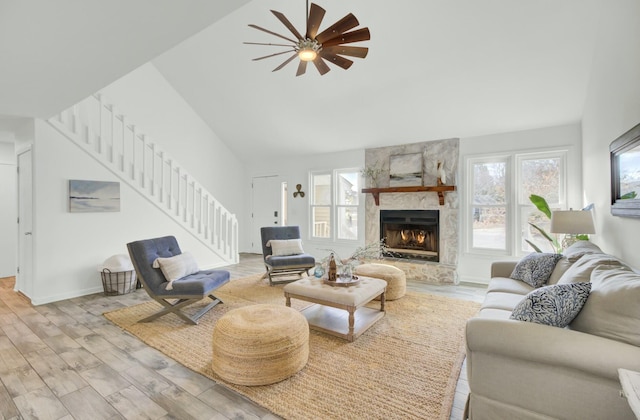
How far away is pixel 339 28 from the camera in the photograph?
2.54 m

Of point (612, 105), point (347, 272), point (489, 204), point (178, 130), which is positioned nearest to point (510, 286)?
point (347, 272)

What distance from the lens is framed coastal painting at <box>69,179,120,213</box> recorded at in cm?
420

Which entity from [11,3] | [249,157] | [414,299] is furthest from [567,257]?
[249,157]

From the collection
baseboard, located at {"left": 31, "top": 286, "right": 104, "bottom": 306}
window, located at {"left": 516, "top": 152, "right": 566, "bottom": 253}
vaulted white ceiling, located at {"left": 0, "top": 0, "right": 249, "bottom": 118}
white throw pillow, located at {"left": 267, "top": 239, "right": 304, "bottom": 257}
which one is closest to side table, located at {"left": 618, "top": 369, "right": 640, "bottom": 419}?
vaulted white ceiling, located at {"left": 0, "top": 0, "right": 249, "bottom": 118}

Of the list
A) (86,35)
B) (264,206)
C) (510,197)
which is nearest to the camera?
(86,35)

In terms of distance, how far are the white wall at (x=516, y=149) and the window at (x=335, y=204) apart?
2.13 metres

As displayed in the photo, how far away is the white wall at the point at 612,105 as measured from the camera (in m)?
2.19

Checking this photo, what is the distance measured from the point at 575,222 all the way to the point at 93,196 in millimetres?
6060

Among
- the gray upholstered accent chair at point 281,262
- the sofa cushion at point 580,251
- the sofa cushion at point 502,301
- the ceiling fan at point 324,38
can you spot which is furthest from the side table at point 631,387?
the gray upholstered accent chair at point 281,262

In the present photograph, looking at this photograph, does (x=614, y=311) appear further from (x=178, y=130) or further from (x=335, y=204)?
(x=178, y=130)

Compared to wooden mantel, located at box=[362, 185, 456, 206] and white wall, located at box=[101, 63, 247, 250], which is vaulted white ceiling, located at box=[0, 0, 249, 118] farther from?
wooden mantel, located at box=[362, 185, 456, 206]

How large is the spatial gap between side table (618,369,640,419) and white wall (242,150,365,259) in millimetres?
5053

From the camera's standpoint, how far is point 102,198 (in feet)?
14.7

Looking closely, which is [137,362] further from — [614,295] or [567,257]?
[567,257]
